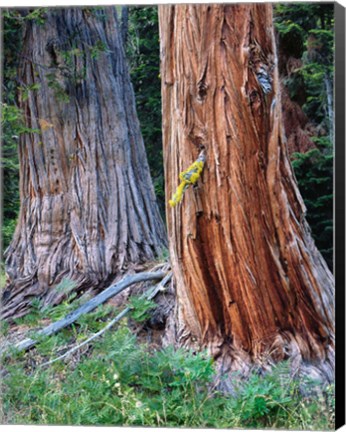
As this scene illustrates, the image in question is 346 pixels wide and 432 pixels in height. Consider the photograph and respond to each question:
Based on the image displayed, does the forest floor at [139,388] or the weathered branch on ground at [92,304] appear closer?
the forest floor at [139,388]

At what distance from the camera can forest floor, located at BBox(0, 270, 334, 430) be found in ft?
11.8

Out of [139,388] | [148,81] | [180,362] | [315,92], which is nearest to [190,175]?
[315,92]

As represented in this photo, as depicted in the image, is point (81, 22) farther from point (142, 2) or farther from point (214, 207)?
point (214, 207)

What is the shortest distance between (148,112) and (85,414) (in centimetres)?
216

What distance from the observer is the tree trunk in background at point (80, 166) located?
4.76m

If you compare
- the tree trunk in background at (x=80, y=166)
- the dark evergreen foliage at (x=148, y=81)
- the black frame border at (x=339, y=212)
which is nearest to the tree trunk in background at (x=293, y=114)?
the black frame border at (x=339, y=212)

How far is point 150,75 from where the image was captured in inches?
189

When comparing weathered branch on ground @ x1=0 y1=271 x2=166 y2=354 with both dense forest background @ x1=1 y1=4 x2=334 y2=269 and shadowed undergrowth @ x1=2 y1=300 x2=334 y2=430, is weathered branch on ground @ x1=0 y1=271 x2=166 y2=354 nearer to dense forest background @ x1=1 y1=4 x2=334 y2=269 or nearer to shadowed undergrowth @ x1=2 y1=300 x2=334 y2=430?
shadowed undergrowth @ x1=2 y1=300 x2=334 y2=430

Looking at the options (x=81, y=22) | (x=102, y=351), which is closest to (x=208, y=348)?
(x=102, y=351)

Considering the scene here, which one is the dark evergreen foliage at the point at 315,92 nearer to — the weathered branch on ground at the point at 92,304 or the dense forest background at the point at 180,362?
the dense forest background at the point at 180,362

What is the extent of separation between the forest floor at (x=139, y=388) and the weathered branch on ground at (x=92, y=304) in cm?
4

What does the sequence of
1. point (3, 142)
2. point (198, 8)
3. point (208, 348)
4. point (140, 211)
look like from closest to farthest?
point (198, 8) → point (208, 348) → point (3, 142) → point (140, 211)

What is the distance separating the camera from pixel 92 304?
173 inches

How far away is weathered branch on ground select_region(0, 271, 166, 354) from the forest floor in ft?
0.14
